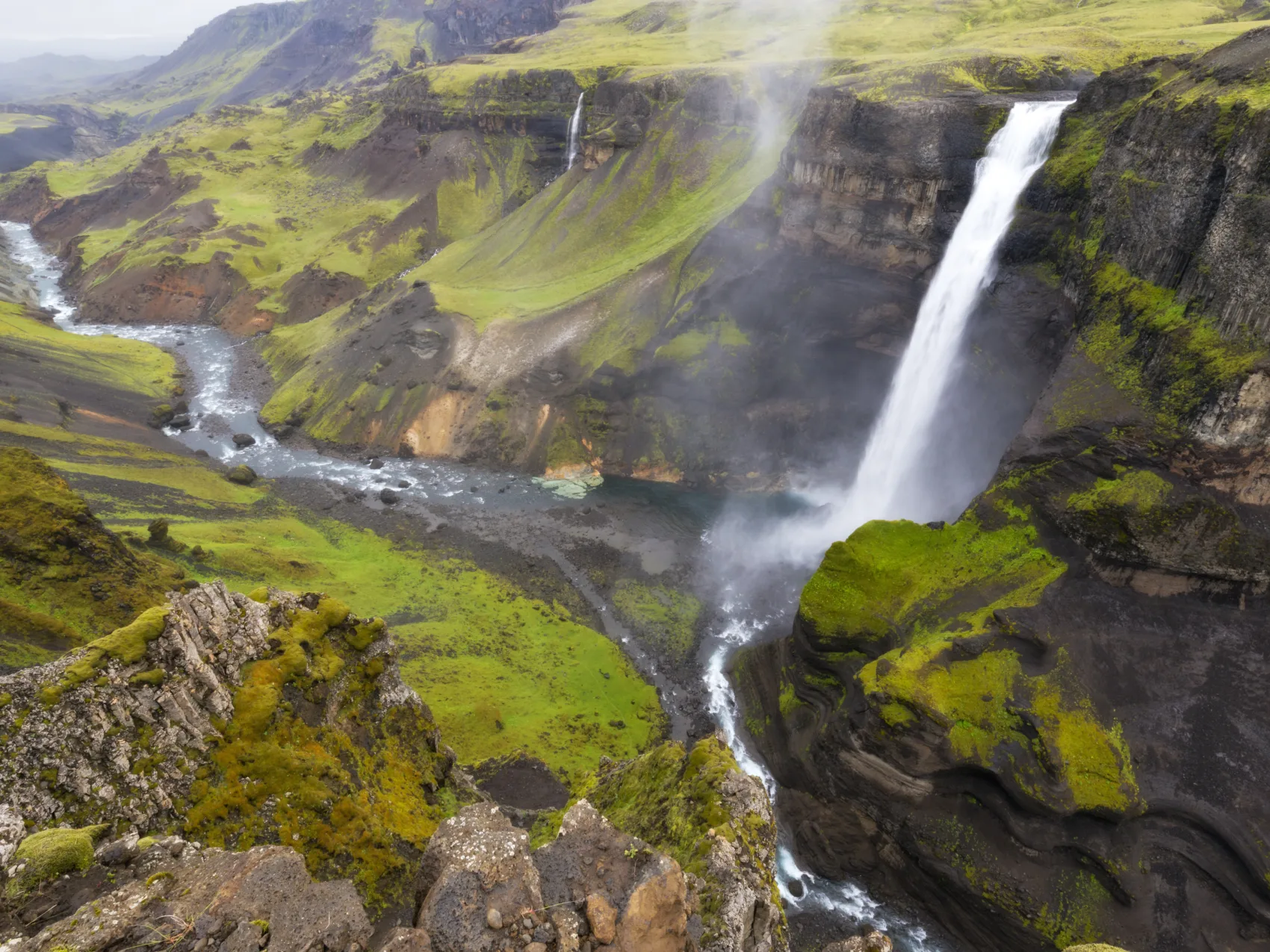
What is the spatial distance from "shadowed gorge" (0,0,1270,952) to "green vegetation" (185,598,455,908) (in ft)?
0.38

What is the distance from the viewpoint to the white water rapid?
46844mm

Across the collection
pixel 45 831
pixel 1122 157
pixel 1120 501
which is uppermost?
pixel 1122 157

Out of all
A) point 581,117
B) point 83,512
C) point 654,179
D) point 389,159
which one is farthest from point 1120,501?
point 389,159

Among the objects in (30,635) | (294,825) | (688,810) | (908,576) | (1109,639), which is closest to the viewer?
(294,825)

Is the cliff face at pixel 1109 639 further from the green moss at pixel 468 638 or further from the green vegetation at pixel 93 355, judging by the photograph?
the green vegetation at pixel 93 355

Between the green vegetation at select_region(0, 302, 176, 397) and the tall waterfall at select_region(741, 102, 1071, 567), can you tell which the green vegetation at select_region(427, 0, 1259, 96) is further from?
the green vegetation at select_region(0, 302, 176, 397)

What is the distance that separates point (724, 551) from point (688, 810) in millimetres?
38387

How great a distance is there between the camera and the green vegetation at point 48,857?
36.5 ft

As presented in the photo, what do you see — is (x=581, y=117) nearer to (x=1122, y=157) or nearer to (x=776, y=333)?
(x=776, y=333)

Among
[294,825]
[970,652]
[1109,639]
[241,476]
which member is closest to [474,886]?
[294,825]

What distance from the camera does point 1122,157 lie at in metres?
37.4

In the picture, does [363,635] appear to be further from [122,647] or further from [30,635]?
[30,635]

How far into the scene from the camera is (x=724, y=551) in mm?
56438

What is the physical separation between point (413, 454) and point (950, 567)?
54345 millimetres
